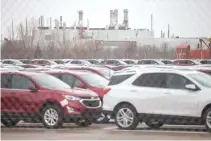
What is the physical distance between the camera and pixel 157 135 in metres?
6.96

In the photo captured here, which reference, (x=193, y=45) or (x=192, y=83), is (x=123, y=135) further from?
(x=193, y=45)

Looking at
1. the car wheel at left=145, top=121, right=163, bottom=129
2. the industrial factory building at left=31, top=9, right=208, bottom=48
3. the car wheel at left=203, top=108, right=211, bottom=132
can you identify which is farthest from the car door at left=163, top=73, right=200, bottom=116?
the industrial factory building at left=31, top=9, right=208, bottom=48

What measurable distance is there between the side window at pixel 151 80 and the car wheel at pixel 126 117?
1.10 feet

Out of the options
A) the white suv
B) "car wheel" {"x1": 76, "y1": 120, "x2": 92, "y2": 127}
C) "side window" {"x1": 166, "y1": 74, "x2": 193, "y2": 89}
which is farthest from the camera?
"car wheel" {"x1": 76, "y1": 120, "x2": 92, "y2": 127}

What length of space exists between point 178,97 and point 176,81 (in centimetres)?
26

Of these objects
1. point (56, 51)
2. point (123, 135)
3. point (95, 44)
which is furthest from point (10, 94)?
point (95, 44)

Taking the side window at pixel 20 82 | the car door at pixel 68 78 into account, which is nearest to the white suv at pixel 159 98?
the side window at pixel 20 82

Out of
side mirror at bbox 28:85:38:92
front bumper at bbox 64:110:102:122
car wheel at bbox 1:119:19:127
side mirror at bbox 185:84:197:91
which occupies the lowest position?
car wheel at bbox 1:119:19:127

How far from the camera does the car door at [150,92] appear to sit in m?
7.52

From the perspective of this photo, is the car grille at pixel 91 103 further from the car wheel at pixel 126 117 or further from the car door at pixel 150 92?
the car door at pixel 150 92

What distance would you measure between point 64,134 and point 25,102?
0.97 m

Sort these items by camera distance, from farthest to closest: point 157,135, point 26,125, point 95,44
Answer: point 95,44 < point 26,125 < point 157,135

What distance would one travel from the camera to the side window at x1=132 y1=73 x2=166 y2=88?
301 inches

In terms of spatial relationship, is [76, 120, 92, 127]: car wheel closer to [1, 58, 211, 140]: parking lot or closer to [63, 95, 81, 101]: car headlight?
[1, 58, 211, 140]: parking lot
